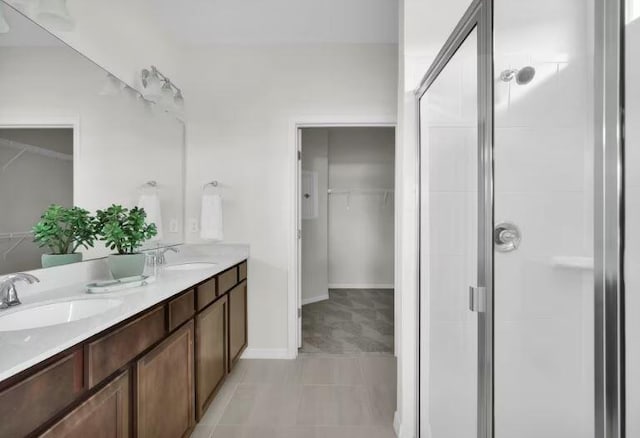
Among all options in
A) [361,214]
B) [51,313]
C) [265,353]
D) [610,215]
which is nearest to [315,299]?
[361,214]

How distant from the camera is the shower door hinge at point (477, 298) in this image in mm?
1057

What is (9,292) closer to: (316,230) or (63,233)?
(63,233)

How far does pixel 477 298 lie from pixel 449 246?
349 millimetres

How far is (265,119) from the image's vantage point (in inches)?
110

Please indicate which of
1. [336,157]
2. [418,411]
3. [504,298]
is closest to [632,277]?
[504,298]

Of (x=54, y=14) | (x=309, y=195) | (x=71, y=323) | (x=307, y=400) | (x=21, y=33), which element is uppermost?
(x=54, y=14)

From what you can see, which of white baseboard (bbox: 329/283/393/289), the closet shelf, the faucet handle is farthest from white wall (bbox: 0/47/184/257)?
white baseboard (bbox: 329/283/393/289)

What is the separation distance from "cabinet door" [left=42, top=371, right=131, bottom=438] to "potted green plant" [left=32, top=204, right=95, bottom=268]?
2.36 feet

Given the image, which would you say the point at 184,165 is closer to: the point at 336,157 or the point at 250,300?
the point at 250,300

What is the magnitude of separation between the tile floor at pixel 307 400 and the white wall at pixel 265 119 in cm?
38

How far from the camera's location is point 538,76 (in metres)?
1.01

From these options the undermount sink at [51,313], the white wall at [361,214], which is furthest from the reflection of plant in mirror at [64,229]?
the white wall at [361,214]

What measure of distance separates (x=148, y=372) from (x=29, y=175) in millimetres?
960

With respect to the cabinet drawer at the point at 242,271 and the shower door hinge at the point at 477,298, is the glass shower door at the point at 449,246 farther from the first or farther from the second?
the cabinet drawer at the point at 242,271
